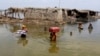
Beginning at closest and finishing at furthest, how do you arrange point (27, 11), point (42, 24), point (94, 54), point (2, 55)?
point (2, 55)
point (94, 54)
point (42, 24)
point (27, 11)

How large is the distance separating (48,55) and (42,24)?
18.1 metres

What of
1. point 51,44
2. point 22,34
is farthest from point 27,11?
point 51,44

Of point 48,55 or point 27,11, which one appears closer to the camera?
point 48,55

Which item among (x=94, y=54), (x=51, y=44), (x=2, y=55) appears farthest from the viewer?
(x=51, y=44)

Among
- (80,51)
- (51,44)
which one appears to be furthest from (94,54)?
(51,44)

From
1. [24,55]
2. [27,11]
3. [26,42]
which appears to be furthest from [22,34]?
[27,11]

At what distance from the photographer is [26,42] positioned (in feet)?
60.0

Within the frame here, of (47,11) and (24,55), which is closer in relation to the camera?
(24,55)

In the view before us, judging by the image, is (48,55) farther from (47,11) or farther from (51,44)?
(47,11)

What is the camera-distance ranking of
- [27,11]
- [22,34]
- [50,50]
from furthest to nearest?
[27,11] < [22,34] < [50,50]

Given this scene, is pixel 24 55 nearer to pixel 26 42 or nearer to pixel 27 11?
pixel 26 42

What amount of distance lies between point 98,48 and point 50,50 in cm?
337

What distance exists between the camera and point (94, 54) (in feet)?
46.9

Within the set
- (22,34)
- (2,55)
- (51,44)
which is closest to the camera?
(2,55)
